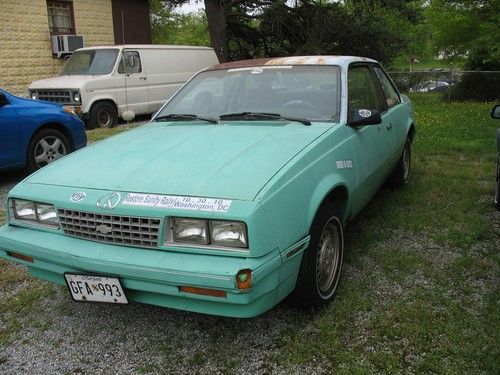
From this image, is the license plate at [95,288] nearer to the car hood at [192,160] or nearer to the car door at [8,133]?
the car hood at [192,160]

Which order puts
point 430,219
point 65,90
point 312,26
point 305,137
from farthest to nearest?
point 312,26 < point 65,90 < point 430,219 < point 305,137

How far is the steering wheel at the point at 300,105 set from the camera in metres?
3.71

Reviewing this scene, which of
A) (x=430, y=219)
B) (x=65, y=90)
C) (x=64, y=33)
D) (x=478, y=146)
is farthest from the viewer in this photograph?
(x=64, y=33)

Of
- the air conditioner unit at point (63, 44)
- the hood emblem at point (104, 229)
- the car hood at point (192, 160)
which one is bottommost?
the hood emblem at point (104, 229)

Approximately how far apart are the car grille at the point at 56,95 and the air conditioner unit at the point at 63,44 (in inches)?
183

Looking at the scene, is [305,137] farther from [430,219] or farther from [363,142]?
[430,219]

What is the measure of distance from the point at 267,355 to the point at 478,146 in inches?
254

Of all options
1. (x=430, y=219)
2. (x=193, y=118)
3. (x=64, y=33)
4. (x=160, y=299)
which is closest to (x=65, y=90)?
(x=64, y=33)

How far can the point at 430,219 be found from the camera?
4.73 m

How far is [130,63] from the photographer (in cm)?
1175

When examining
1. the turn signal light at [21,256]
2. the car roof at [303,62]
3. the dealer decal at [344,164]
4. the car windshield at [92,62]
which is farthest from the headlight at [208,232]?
the car windshield at [92,62]

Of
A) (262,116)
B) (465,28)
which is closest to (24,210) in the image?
(262,116)

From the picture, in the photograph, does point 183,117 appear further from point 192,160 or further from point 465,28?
point 465,28

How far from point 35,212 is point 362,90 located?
2.73 meters
